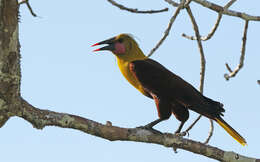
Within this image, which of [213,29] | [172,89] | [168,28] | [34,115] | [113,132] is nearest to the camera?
[34,115]

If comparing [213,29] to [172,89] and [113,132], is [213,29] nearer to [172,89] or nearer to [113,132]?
[172,89]

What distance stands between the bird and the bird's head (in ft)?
0.29

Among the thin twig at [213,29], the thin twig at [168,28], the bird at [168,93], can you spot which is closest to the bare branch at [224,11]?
the thin twig at [213,29]

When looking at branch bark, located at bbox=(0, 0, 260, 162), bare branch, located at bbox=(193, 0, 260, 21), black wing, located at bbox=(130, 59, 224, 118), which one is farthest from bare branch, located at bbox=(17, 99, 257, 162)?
bare branch, located at bbox=(193, 0, 260, 21)

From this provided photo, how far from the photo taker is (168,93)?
4.30 m

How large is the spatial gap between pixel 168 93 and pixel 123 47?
31.3 inches

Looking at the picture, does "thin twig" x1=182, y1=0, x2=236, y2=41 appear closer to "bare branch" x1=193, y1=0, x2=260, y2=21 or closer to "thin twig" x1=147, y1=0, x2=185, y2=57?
"bare branch" x1=193, y1=0, x2=260, y2=21

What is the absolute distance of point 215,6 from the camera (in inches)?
154

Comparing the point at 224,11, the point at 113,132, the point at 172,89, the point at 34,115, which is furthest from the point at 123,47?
the point at 34,115

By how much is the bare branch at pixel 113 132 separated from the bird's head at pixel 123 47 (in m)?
1.22

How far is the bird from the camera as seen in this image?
13.9ft

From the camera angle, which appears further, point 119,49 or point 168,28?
point 119,49

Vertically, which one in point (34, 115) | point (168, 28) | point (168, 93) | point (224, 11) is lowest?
point (34, 115)

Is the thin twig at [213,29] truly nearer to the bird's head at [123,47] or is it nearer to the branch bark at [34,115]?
the bird's head at [123,47]
